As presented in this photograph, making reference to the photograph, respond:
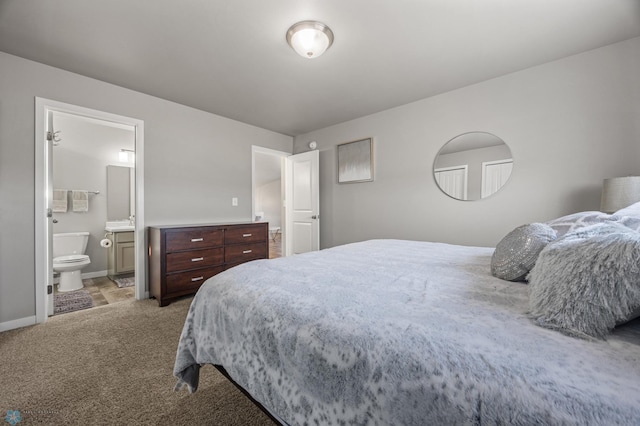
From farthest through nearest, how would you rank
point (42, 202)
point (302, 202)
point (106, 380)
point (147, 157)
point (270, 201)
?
point (270, 201) → point (302, 202) → point (147, 157) → point (42, 202) → point (106, 380)

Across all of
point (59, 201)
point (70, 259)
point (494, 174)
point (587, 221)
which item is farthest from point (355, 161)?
point (59, 201)

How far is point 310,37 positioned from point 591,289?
2.12m

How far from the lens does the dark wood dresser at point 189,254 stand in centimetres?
280

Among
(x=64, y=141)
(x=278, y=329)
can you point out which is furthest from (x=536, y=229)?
(x=64, y=141)

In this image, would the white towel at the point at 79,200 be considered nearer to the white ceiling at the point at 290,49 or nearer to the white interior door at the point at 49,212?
the white interior door at the point at 49,212

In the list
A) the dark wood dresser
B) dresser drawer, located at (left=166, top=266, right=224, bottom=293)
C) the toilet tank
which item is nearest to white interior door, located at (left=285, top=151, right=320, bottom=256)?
the dark wood dresser

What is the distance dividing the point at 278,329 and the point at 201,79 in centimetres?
277

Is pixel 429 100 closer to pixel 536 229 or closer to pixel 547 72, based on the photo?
pixel 547 72

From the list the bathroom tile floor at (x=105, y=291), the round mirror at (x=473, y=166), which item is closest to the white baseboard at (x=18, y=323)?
the bathroom tile floor at (x=105, y=291)

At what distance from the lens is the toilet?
11.0 ft

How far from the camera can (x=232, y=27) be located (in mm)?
1913

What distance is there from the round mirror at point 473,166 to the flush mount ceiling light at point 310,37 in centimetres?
185

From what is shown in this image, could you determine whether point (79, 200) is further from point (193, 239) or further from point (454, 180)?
point (454, 180)

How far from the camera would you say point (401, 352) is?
2.08ft
